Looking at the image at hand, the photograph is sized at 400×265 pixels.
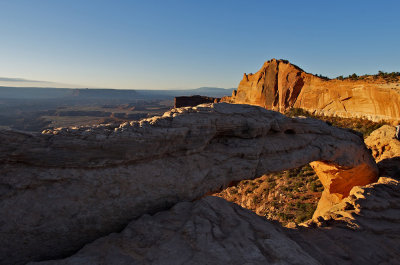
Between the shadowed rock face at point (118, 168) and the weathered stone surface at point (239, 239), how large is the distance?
61cm

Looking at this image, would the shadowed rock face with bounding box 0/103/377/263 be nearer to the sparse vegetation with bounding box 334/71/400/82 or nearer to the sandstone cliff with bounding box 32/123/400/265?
the sandstone cliff with bounding box 32/123/400/265

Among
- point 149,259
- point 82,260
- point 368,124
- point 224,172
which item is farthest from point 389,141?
point 82,260

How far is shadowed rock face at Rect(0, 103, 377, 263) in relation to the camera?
4.07 m

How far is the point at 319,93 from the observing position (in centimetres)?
2136

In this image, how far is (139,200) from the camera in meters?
5.03

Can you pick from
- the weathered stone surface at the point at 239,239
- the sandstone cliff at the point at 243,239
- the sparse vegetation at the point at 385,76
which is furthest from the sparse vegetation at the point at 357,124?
the weathered stone surface at the point at 239,239

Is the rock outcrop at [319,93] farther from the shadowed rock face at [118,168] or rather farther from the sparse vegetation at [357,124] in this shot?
the shadowed rock face at [118,168]

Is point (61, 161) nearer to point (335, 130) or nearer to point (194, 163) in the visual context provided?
point (194, 163)

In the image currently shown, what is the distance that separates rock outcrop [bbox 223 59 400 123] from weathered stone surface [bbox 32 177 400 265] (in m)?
12.7

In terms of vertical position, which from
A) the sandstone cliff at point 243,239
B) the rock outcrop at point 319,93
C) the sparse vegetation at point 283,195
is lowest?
the sparse vegetation at point 283,195

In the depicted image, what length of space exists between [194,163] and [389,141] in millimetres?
10208

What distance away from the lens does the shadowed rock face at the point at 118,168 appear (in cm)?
407

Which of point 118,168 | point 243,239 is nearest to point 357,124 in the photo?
point 243,239

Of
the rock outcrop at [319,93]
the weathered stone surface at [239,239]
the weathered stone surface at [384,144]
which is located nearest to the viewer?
the weathered stone surface at [239,239]
